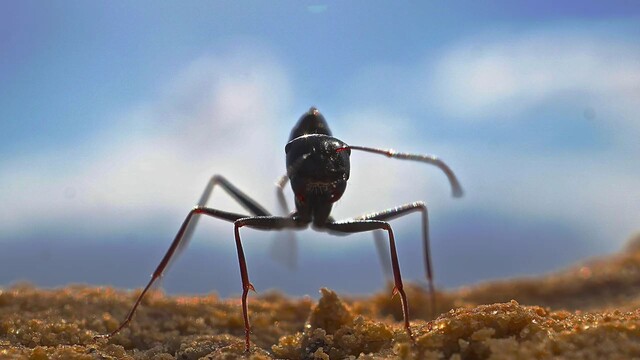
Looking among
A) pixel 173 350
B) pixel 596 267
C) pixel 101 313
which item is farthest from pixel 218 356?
pixel 596 267

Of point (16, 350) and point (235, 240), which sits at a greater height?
point (235, 240)

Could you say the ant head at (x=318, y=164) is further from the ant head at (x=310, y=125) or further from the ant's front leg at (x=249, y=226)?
the ant head at (x=310, y=125)

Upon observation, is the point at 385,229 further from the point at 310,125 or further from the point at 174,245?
the point at 174,245

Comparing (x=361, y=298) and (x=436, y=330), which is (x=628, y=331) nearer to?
(x=436, y=330)

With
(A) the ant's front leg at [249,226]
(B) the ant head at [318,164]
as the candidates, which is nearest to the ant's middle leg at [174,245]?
(A) the ant's front leg at [249,226]

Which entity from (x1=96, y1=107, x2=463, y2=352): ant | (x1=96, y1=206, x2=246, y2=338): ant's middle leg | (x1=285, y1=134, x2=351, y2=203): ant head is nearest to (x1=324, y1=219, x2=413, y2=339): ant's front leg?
(x1=96, y1=107, x2=463, y2=352): ant

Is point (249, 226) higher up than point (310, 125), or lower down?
lower down

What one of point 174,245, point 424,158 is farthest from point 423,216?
point 174,245
